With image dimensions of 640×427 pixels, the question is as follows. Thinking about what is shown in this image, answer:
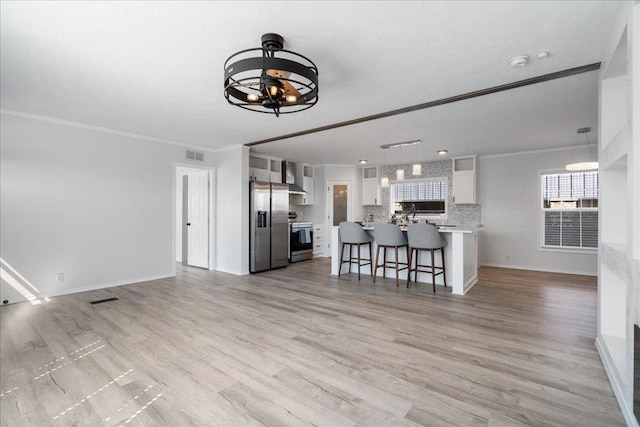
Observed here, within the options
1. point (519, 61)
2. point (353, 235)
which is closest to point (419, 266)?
point (353, 235)

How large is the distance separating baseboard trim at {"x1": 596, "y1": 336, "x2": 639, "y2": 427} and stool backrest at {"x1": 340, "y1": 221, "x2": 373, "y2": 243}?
3187 millimetres

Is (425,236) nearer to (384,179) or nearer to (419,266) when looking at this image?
(419,266)

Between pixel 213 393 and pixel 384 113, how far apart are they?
359cm

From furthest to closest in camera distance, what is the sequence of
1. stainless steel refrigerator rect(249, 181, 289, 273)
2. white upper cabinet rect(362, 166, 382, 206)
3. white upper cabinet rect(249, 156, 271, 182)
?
white upper cabinet rect(362, 166, 382, 206) < white upper cabinet rect(249, 156, 271, 182) < stainless steel refrigerator rect(249, 181, 289, 273)

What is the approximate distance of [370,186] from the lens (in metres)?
8.09

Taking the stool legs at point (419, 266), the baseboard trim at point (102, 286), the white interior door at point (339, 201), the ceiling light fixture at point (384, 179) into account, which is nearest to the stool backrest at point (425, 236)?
the stool legs at point (419, 266)

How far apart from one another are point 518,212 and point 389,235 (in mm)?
3475

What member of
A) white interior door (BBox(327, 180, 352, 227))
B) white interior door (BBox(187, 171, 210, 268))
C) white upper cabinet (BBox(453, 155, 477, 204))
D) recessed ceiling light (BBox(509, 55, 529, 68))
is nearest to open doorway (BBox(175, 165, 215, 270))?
white interior door (BBox(187, 171, 210, 268))

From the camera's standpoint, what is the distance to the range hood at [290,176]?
7285mm

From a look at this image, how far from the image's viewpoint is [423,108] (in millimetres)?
3699

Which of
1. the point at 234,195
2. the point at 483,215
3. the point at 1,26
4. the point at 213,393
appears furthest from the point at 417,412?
the point at 483,215

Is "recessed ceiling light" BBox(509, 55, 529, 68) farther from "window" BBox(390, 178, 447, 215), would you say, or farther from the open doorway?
the open doorway

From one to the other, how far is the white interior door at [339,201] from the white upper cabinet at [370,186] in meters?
0.43

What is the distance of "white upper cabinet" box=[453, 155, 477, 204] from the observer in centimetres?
662
